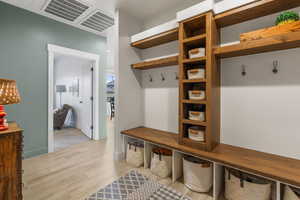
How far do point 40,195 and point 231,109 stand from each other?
254cm

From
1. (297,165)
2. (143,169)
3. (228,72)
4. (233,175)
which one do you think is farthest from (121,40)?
(297,165)

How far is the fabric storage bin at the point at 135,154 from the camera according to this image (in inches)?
90.5

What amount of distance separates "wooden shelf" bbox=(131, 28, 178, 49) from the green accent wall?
172 centimetres

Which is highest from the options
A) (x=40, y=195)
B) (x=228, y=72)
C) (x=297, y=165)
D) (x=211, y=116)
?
(x=228, y=72)

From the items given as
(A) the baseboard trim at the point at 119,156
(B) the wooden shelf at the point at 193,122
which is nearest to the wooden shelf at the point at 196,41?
(B) the wooden shelf at the point at 193,122

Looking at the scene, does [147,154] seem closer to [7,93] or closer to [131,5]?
[7,93]

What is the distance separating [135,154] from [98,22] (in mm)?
2721

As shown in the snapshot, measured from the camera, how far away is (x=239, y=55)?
1.72 metres

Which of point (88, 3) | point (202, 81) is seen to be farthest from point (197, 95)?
point (88, 3)

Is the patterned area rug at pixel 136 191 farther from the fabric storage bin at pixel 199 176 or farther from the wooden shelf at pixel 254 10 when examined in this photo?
the wooden shelf at pixel 254 10

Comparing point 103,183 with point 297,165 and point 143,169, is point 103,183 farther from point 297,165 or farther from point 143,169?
point 297,165

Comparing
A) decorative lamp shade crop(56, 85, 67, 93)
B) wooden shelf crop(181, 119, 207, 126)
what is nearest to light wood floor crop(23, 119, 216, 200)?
wooden shelf crop(181, 119, 207, 126)

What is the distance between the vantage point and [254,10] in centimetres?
148

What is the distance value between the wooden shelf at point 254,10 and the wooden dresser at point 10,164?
2.47 meters
